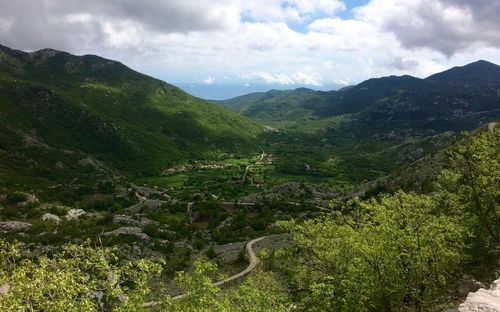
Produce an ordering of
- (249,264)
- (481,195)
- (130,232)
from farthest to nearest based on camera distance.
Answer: (130,232) → (249,264) → (481,195)

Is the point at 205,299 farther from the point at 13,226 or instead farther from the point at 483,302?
the point at 13,226

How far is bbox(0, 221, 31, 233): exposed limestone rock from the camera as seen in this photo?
12088 cm

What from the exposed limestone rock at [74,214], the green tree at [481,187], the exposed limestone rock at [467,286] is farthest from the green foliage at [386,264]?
the exposed limestone rock at [74,214]

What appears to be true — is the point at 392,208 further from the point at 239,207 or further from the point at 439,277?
the point at 239,207

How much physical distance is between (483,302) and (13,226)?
128593 millimetres

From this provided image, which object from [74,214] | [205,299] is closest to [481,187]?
[205,299]

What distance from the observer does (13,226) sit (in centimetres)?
12250

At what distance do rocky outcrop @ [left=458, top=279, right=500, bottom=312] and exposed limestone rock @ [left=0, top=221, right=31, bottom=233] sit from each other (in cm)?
12342

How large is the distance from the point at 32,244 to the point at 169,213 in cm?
8118

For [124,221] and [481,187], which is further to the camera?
[124,221]

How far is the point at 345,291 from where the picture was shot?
4078 centimetres

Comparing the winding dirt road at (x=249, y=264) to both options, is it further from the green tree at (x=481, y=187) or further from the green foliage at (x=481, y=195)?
the green tree at (x=481, y=187)

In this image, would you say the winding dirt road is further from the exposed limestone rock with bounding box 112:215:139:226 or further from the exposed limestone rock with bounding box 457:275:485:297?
the exposed limestone rock with bounding box 457:275:485:297

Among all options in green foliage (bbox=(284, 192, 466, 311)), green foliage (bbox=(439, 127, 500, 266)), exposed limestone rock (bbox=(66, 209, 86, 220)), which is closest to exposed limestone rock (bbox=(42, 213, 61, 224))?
exposed limestone rock (bbox=(66, 209, 86, 220))
